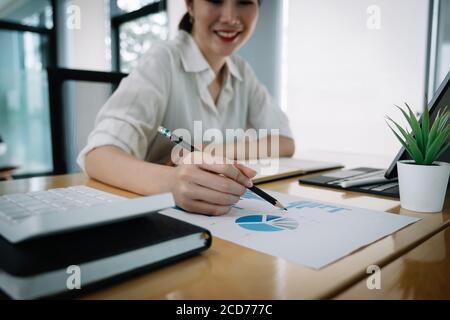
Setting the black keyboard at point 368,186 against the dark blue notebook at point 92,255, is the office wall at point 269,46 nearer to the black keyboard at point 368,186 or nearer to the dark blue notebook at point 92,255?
the black keyboard at point 368,186

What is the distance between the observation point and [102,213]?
1.02 ft

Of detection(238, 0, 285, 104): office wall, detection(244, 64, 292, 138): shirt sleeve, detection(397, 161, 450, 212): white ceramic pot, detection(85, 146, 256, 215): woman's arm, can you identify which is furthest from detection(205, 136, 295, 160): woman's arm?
detection(238, 0, 285, 104): office wall

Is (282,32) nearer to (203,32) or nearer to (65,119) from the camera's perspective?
(203,32)

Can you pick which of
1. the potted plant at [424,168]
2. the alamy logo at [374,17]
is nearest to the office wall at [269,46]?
the alamy logo at [374,17]

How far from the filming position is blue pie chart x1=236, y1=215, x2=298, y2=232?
18.1 inches

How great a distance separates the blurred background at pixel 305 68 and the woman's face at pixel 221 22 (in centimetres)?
40

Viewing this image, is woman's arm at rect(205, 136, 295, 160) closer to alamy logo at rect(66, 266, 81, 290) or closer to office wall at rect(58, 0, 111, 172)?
alamy logo at rect(66, 266, 81, 290)

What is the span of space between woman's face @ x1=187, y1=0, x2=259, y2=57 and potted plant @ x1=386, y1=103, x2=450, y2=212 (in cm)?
72

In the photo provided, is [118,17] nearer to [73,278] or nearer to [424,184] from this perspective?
[424,184]

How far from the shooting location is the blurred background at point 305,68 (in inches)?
55.5

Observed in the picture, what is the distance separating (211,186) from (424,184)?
1.04 ft

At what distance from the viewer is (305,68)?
254 cm

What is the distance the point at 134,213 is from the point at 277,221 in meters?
0.22

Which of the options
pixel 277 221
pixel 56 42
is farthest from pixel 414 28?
pixel 56 42
